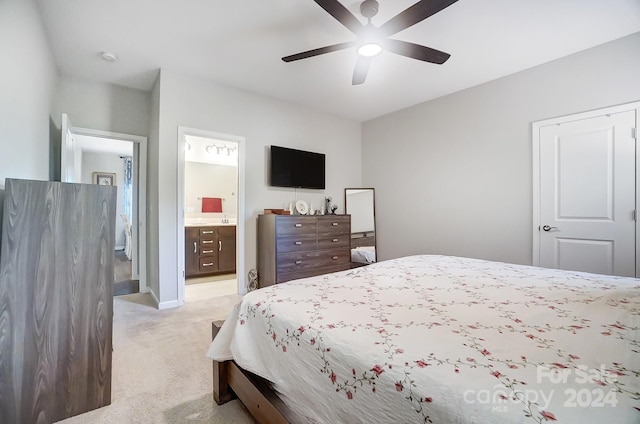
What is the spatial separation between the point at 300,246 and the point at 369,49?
236 cm

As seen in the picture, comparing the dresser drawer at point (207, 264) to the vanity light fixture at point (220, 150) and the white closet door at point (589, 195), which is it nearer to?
the vanity light fixture at point (220, 150)

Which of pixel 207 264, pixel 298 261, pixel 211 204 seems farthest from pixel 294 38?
pixel 211 204

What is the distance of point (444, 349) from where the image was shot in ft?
2.68

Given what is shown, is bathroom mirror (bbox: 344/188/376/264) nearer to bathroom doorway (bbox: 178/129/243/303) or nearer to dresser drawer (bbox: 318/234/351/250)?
dresser drawer (bbox: 318/234/351/250)

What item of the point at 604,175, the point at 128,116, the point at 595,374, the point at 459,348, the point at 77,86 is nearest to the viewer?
the point at 595,374

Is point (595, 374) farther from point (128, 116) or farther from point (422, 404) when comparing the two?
point (128, 116)

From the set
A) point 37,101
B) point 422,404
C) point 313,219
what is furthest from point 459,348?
point 37,101

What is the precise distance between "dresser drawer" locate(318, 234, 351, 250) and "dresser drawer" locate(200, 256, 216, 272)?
78.6 inches

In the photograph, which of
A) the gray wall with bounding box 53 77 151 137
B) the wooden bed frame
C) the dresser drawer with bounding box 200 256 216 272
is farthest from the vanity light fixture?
the wooden bed frame

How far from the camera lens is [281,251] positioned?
3482 mm

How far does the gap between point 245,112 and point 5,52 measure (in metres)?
2.30

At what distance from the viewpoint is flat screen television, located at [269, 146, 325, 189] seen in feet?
13.0

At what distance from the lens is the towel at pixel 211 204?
548 centimetres

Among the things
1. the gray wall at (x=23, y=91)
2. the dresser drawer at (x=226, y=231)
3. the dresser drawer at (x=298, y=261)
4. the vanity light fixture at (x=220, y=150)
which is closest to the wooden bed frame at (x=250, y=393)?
the gray wall at (x=23, y=91)
